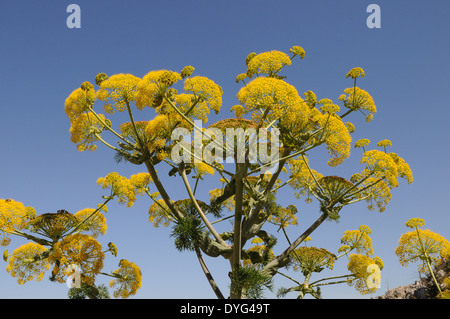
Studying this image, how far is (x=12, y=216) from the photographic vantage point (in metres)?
10.1

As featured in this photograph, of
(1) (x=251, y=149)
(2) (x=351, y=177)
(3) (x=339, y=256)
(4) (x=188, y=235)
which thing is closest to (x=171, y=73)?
(1) (x=251, y=149)

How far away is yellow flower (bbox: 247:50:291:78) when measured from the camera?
33.5ft

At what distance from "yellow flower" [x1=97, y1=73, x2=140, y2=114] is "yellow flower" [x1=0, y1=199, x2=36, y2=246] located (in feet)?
10.6

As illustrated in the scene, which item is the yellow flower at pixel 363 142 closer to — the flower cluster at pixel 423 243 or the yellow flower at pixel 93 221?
the flower cluster at pixel 423 243

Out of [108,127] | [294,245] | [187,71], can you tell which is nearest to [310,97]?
[187,71]

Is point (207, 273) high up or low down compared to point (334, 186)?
down

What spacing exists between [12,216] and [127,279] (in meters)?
3.70

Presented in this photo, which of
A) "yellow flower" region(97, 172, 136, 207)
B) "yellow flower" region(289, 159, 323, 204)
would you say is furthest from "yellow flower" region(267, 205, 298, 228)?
"yellow flower" region(97, 172, 136, 207)

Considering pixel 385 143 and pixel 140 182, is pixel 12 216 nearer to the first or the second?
pixel 140 182

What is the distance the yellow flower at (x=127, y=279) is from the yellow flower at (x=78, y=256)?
5.82ft

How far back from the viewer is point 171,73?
9.46 meters

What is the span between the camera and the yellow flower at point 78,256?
985cm

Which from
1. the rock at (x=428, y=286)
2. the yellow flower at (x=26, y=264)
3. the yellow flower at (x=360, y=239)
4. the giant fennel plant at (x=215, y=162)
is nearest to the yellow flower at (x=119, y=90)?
the giant fennel plant at (x=215, y=162)
